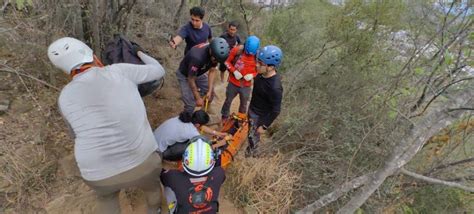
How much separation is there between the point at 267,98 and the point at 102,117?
2003 millimetres

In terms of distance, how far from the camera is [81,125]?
229 cm

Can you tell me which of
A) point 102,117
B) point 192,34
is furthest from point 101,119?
point 192,34

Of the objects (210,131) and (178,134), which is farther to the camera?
(210,131)

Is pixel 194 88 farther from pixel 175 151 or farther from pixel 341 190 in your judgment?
pixel 341 190

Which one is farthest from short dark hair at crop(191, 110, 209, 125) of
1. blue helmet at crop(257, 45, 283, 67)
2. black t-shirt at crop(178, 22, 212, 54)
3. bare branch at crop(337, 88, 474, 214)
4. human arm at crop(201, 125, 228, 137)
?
bare branch at crop(337, 88, 474, 214)

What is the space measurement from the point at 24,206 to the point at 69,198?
1.25 ft

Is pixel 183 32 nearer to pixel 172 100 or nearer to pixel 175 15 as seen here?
pixel 172 100

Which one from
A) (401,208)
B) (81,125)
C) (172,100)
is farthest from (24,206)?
(401,208)

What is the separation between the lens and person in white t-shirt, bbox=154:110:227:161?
127 inches

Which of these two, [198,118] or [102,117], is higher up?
[102,117]

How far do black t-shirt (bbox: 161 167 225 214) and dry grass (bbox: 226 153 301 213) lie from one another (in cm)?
90

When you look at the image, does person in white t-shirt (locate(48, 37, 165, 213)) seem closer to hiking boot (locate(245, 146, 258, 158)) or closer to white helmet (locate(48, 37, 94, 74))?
white helmet (locate(48, 37, 94, 74))

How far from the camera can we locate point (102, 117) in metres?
2.28

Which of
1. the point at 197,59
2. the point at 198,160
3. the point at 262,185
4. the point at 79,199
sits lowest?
the point at 79,199
